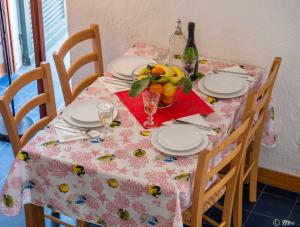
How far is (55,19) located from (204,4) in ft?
5.60

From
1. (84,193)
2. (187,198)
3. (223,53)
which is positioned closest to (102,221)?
(84,193)

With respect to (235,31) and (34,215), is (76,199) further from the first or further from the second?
(235,31)

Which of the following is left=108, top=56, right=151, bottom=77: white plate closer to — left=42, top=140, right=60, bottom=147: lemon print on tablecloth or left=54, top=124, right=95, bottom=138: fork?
left=54, top=124, right=95, bottom=138: fork

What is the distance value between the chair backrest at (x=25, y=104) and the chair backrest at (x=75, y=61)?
204 mm

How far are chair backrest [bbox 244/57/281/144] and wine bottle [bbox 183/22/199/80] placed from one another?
1.03ft

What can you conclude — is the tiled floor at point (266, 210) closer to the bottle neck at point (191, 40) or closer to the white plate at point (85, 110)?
the white plate at point (85, 110)

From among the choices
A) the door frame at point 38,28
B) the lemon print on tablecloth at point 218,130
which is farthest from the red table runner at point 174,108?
the door frame at point 38,28

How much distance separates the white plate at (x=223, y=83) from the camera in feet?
7.74

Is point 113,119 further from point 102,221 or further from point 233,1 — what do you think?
point 233,1

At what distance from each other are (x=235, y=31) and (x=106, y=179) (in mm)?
1143

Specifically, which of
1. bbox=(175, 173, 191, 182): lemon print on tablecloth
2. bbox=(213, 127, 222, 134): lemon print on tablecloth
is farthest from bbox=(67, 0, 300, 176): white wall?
bbox=(175, 173, 191, 182): lemon print on tablecloth

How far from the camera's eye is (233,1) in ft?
8.41

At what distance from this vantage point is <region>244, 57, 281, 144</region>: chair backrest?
2104 millimetres

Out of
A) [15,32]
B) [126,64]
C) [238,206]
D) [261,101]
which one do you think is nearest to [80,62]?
[126,64]
